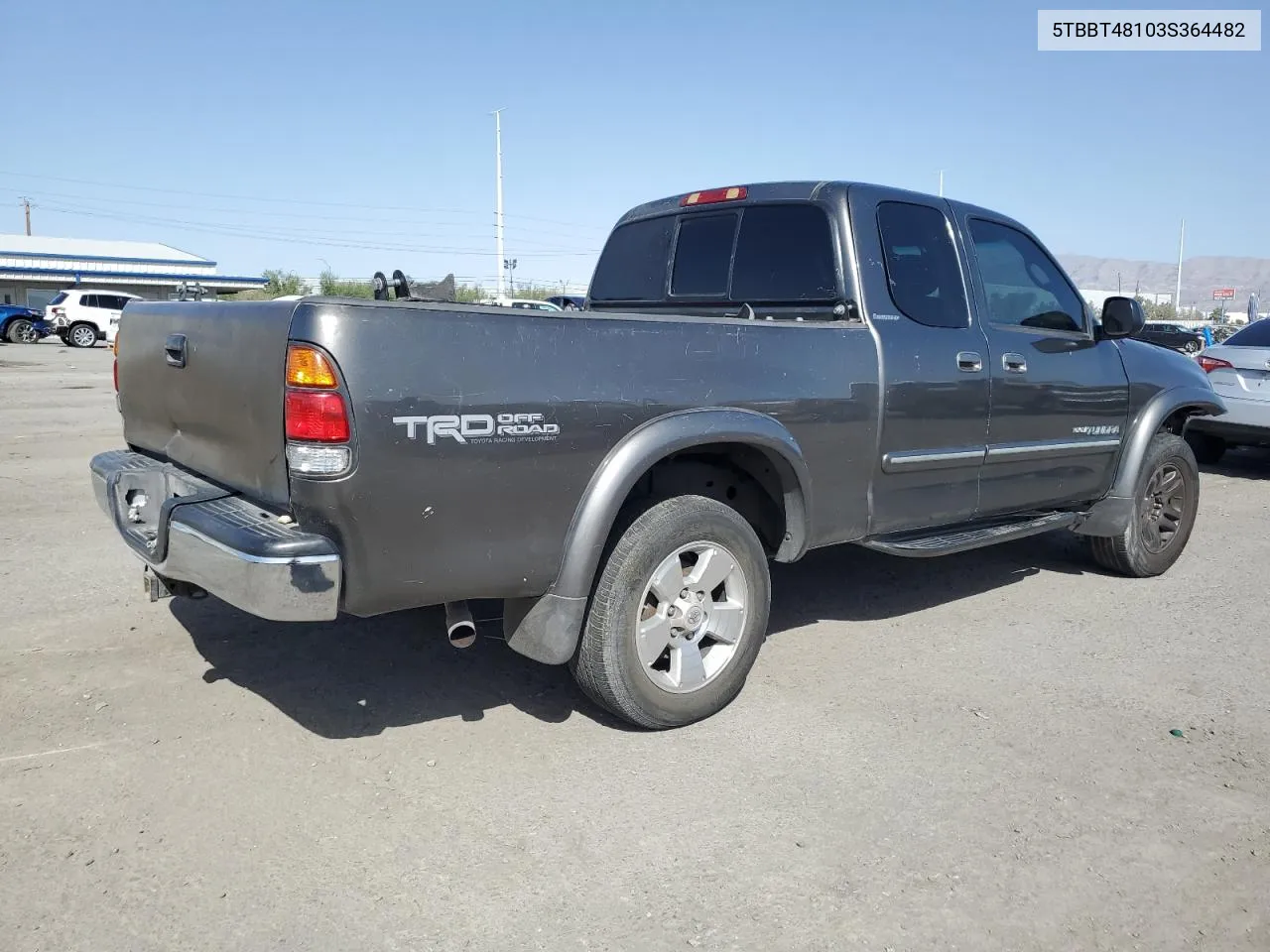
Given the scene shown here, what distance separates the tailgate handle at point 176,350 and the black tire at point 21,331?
34.1m

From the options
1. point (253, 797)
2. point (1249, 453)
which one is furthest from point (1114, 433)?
point (1249, 453)

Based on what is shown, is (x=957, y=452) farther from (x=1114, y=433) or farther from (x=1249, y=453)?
(x=1249, y=453)

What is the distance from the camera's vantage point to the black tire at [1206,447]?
1076cm

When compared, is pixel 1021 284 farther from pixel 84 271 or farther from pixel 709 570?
pixel 84 271

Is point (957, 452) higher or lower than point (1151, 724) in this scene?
higher

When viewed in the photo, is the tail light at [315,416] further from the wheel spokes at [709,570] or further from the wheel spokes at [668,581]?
the wheel spokes at [709,570]

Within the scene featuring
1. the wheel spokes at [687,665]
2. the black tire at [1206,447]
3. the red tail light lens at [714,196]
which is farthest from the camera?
the black tire at [1206,447]

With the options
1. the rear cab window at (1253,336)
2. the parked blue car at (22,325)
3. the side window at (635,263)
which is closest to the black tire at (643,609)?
the side window at (635,263)

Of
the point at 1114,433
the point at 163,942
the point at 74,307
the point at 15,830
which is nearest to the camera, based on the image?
the point at 163,942

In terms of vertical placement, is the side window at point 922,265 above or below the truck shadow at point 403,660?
above

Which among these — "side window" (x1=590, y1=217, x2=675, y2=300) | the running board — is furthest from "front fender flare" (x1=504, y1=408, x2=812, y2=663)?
"side window" (x1=590, y1=217, x2=675, y2=300)

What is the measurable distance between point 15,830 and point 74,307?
109 ft

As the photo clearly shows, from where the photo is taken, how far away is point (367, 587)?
293cm

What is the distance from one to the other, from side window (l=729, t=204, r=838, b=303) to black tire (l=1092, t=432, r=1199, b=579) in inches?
102
